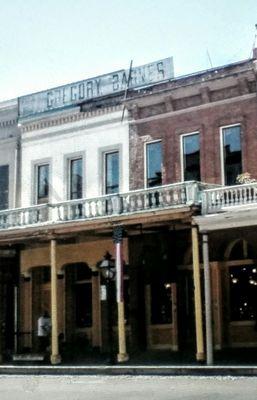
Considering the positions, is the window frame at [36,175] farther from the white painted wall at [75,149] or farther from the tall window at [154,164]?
the tall window at [154,164]

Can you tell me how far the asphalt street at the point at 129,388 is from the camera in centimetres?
1176

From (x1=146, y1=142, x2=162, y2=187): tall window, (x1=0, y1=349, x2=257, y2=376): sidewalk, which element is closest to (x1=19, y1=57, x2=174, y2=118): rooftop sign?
(x1=146, y1=142, x2=162, y2=187): tall window

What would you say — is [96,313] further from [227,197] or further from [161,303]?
[227,197]

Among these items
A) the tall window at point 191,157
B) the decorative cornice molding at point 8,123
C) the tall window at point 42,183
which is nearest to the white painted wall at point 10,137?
the decorative cornice molding at point 8,123

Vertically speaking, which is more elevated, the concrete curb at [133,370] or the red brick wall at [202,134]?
the red brick wall at [202,134]

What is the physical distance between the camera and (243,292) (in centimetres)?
2072

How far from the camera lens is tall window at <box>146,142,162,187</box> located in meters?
22.2

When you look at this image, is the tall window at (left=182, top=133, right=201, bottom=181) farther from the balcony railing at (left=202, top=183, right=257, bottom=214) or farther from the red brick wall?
the balcony railing at (left=202, top=183, right=257, bottom=214)

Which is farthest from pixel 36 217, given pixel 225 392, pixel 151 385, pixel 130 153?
pixel 225 392

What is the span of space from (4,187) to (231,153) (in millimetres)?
9634

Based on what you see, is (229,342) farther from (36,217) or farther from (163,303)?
(36,217)

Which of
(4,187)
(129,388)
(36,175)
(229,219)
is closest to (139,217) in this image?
(229,219)

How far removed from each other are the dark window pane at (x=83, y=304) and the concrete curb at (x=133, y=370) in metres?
5.37

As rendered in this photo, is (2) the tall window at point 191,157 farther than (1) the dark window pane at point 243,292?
Yes
